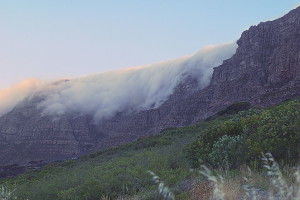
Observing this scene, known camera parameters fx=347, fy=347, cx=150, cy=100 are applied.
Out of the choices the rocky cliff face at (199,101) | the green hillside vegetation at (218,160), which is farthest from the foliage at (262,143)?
the rocky cliff face at (199,101)

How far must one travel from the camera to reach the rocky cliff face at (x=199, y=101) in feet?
281

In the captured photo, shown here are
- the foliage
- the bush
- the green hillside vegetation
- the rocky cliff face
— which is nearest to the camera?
the green hillside vegetation

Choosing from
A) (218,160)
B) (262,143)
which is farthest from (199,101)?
(262,143)

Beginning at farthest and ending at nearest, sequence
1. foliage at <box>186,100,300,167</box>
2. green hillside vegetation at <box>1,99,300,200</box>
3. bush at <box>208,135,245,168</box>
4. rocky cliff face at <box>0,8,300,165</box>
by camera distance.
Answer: rocky cliff face at <box>0,8,300,165</box> → bush at <box>208,135,245,168</box> → foliage at <box>186,100,300,167</box> → green hillside vegetation at <box>1,99,300,200</box>

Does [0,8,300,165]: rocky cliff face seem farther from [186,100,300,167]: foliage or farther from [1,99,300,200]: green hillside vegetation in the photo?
[186,100,300,167]: foliage

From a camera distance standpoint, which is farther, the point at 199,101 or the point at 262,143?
the point at 199,101

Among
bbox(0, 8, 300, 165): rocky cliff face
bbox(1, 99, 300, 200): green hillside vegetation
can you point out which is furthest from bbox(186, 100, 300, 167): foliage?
bbox(0, 8, 300, 165): rocky cliff face

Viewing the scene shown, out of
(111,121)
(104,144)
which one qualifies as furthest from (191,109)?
(111,121)

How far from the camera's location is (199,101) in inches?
4469

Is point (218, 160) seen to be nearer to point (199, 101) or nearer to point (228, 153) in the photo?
point (228, 153)

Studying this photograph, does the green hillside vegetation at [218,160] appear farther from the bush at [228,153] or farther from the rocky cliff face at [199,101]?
the rocky cliff face at [199,101]

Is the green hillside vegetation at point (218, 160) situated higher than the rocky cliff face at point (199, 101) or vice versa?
the green hillside vegetation at point (218, 160)

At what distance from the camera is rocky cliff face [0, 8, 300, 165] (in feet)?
281

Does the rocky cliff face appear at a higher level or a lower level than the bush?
lower
